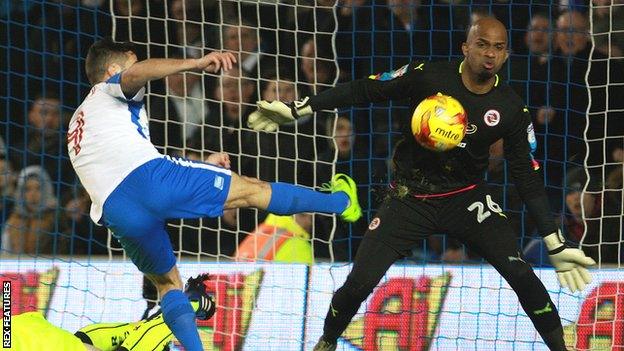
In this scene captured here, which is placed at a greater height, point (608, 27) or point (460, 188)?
point (608, 27)

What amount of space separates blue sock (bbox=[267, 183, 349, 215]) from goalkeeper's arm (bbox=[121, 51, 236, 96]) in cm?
75

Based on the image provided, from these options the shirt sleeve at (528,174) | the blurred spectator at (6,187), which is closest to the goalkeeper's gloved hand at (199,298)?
the shirt sleeve at (528,174)

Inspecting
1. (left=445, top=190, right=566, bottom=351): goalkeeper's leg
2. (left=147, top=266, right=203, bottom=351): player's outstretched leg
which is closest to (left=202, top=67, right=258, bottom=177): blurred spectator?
(left=147, top=266, right=203, bottom=351): player's outstretched leg

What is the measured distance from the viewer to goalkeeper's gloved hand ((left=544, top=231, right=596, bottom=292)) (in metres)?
6.98

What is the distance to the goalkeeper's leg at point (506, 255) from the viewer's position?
22.6ft

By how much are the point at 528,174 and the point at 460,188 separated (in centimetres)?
36

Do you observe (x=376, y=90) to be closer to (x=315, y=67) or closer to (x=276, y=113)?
(x=276, y=113)

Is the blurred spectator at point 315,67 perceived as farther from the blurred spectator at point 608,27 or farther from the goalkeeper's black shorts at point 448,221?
the goalkeeper's black shorts at point 448,221

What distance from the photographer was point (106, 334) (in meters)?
7.04

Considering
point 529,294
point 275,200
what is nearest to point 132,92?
point 275,200

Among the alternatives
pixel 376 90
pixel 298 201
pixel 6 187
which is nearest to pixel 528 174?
pixel 376 90

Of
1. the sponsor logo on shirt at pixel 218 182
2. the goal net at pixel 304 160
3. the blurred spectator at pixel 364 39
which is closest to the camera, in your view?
the sponsor logo on shirt at pixel 218 182

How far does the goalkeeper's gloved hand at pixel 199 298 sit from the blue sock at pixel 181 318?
11.2 inches

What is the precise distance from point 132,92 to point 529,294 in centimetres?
226
